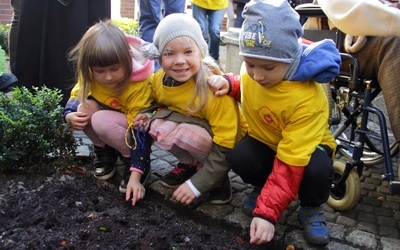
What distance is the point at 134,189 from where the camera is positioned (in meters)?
2.49

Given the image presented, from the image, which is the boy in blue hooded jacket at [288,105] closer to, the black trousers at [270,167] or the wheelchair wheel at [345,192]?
the black trousers at [270,167]

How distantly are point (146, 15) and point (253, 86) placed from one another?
259 centimetres

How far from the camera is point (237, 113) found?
8.05 feet

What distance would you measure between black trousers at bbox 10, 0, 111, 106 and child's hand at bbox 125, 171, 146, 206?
148cm

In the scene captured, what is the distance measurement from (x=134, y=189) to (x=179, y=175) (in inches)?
13.8

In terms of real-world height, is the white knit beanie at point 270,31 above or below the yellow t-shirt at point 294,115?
above

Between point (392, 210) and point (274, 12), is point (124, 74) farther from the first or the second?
point (392, 210)

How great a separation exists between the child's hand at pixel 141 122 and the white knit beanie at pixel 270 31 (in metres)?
0.83

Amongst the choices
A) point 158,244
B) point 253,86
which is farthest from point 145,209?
point 253,86

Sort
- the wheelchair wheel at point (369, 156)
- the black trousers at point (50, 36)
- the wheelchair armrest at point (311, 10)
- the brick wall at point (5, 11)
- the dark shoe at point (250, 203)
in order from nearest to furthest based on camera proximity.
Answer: the dark shoe at point (250, 203) < the wheelchair armrest at point (311, 10) < the wheelchair wheel at point (369, 156) < the black trousers at point (50, 36) < the brick wall at point (5, 11)

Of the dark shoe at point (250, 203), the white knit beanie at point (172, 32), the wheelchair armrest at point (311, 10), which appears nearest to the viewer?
the white knit beanie at point (172, 32)

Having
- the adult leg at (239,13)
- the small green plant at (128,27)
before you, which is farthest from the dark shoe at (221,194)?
the adult leg at (239,13)

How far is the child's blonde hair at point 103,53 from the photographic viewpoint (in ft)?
7.94

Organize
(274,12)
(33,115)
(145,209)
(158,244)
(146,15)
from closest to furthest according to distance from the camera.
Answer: (274,12) < (158,244) < (145,209) < (33,115) < (146,15)
